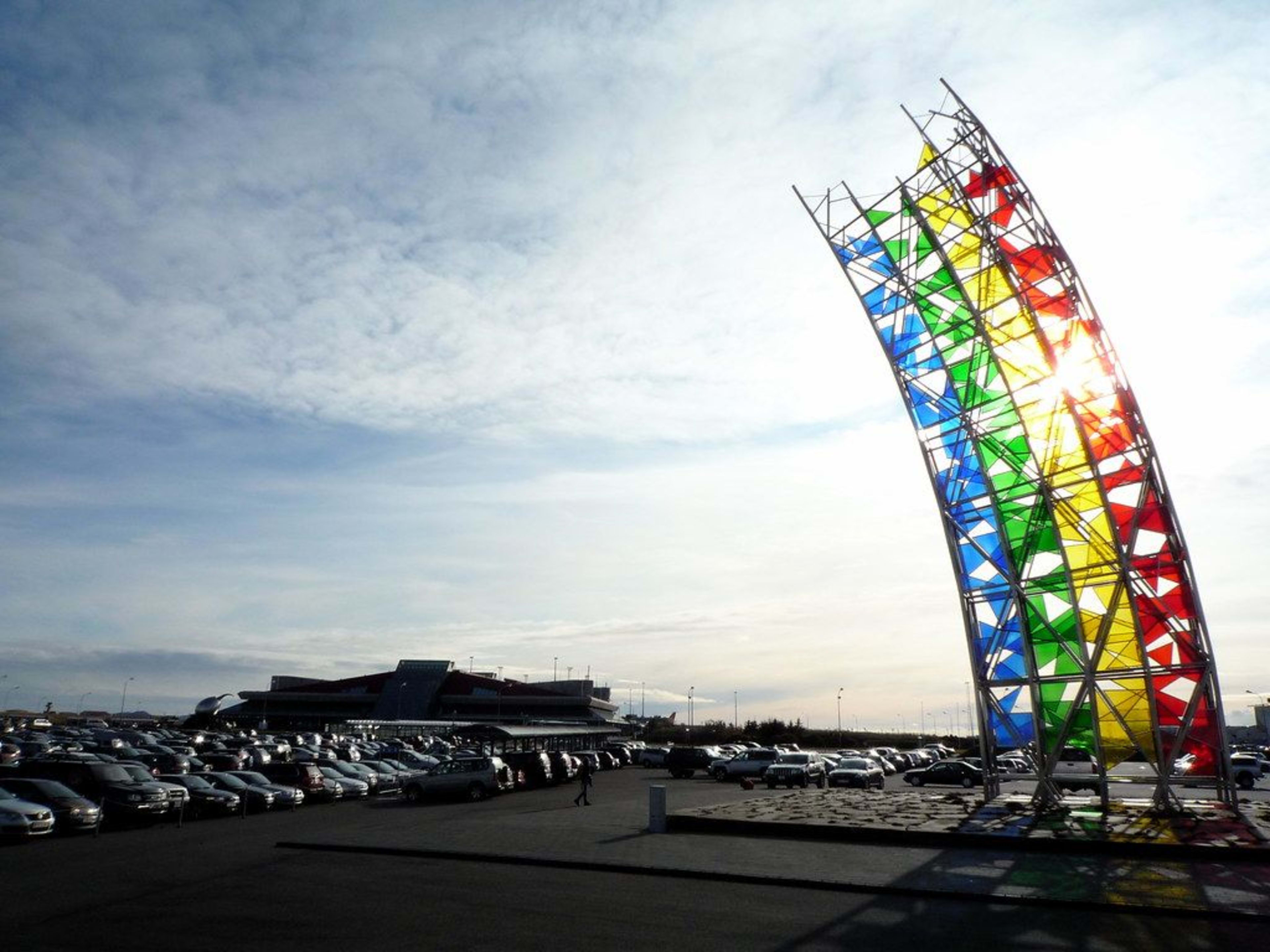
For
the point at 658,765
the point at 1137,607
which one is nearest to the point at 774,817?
the point at 1137,607

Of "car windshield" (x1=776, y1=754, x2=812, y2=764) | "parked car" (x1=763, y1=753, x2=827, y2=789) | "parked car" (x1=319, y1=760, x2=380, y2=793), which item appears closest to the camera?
"parked car" (x1=319, y1=760, x2=380, y2=793)

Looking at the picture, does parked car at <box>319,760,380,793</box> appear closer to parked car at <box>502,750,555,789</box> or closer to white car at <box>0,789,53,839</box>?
parked car at <box>502,750,555,789</box>

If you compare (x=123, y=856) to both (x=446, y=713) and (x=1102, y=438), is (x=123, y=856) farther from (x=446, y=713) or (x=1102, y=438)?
(x=446, y=713)

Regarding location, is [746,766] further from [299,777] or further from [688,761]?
[299,777]

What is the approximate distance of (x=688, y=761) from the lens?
161 ft

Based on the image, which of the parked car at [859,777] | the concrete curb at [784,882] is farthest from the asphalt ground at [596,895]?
the parked car at [859,777]

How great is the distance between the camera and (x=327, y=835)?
20875 mm

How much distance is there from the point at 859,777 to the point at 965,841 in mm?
20475

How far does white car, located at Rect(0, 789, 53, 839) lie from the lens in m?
19.0

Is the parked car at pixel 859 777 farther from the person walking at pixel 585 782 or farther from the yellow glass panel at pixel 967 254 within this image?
the yellow glass panel at pixel 967 254

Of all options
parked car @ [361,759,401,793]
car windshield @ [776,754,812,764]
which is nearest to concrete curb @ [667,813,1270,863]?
car windshield @ [776,754,812,764]

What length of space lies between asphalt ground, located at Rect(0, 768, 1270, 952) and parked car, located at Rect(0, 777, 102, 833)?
0.88 m

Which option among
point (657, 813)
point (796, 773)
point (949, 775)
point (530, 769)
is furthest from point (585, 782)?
point (949, 775)

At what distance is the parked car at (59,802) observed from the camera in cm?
2120
